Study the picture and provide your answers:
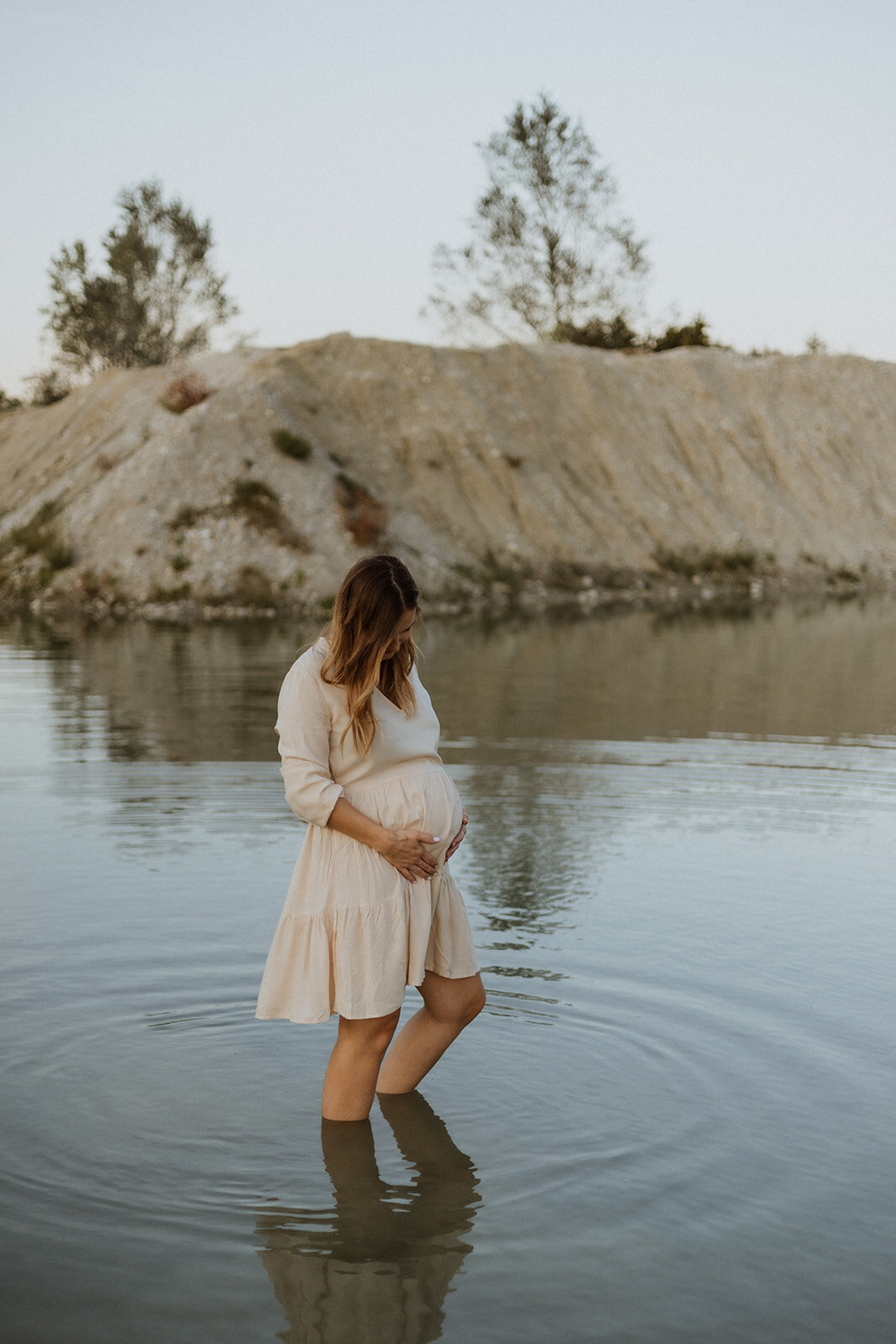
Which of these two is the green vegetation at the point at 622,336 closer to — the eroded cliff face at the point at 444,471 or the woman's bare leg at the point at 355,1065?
the eroded cliff face at the point at 444,471

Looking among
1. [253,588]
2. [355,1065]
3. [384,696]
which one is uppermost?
[253,588]

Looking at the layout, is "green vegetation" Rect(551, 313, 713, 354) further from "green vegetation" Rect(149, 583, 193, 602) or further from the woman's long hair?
the woman's long hair

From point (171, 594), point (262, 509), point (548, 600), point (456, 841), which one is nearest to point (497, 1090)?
point (456, 841)

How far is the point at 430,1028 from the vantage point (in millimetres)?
4488

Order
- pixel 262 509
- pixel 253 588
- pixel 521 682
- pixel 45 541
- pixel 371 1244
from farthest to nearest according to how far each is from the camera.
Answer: pixel 45 541
pixel 262 509
pixel 253 588
pixel 521 682
pixel 371 1244

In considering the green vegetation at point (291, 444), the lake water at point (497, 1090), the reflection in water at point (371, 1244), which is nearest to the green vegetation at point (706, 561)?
the green vegetation at point (291, 444)

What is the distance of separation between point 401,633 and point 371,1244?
5.52 ft

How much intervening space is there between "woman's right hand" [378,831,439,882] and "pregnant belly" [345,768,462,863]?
4 cm

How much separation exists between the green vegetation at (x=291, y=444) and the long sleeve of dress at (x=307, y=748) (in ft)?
114

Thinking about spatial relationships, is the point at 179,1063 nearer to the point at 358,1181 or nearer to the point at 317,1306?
the point at 358,1181

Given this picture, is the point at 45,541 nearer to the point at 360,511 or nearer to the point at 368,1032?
the point at 360,511

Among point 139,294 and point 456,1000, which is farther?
point 139,294

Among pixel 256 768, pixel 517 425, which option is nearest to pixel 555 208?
pixel 517 425

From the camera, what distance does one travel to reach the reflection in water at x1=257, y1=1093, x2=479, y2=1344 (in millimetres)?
3342
